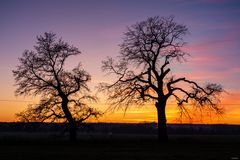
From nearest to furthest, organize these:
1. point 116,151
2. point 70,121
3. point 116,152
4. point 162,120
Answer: point 116,152
point 116,151
point 70,121
point 162,120

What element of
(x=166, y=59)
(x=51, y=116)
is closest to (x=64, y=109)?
(x=51, y=116)

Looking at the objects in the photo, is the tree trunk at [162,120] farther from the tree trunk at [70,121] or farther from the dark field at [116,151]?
the tree trunk at [70,121]

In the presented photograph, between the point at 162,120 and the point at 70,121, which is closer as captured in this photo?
the point at 70,121

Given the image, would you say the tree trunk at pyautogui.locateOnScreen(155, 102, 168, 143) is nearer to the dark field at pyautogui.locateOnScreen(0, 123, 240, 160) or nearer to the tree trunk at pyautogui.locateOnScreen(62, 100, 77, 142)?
the dark field at pyautogui.locateOnScreen(0, 123, 240, 160)

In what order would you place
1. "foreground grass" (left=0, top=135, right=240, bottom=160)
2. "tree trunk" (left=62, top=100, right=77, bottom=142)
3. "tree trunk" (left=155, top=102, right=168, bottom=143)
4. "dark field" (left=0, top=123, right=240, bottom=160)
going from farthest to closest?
"tree trunk" (left=155, top=102, right=168, bottom=143) < "tree trunk" (left=62, top=100, right=77, bottom=142) < "dark field" (left=0, top=123, right=240, bottom=160) < "foreground grass" (left=0, top=135, right=240, bottom=160)

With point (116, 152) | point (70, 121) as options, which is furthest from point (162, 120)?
point (116, 152)

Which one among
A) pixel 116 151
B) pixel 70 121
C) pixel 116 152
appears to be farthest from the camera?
pixel 70 121

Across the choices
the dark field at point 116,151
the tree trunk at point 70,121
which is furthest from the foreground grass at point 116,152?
the tree trunk at point 70,121

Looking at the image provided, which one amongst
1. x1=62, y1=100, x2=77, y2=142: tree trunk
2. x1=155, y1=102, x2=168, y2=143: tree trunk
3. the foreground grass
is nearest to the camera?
the foreground grass

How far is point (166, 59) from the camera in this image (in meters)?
52.2

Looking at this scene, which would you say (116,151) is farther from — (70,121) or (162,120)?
(162,120)

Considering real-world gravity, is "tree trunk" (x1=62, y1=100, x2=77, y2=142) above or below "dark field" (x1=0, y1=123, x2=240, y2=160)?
above

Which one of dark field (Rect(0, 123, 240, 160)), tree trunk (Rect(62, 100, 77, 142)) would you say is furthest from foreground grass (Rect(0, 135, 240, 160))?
tree trunk (Rect(62, 100, 77, 142))

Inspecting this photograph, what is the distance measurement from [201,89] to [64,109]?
1615 cm
